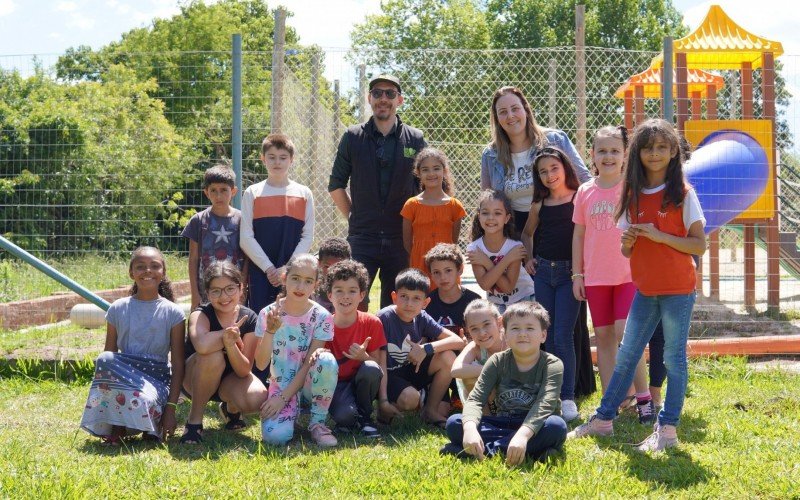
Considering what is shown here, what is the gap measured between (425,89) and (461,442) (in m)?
5.01

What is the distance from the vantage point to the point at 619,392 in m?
4.39

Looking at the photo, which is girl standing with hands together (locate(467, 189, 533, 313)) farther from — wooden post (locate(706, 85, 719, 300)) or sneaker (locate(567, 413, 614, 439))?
wooden post (locate(706, 85, 719, 300))

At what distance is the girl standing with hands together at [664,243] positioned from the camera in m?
4.18

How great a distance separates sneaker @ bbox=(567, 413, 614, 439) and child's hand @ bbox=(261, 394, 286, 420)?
1547mm

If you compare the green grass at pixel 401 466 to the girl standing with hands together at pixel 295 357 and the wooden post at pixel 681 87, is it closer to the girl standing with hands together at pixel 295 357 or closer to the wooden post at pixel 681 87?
the girl standing with hands together at pixel 295 357

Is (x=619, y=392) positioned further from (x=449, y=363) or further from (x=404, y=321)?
(x=404, y=321)

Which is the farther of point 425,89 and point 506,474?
point 425,89

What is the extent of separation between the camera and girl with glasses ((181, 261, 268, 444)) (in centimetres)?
461

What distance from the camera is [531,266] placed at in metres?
5.23

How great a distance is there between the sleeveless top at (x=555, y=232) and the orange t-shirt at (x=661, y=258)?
80 centimetres

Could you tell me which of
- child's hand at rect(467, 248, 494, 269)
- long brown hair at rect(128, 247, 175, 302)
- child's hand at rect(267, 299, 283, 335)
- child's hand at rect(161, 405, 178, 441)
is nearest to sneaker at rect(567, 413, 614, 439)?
child's hand at rect(467, 248, 494, 269)

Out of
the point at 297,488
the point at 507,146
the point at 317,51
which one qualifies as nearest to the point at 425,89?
the point at 317,51

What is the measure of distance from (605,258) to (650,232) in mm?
699

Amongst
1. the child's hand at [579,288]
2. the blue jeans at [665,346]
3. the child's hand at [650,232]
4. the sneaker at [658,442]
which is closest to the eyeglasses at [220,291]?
the child's hand at [579,288]
